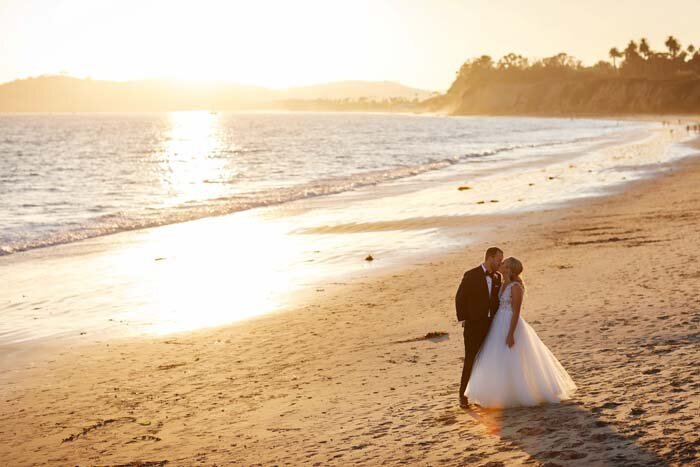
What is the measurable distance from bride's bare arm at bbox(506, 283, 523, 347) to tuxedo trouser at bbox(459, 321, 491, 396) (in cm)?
31

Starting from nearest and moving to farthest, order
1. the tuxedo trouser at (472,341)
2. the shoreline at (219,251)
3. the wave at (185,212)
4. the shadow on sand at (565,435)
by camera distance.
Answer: the shadow on sand at (565,435)
the tuxedo trouser at (472,341)
the shoreline at (219,251)
the wave at (185,212)

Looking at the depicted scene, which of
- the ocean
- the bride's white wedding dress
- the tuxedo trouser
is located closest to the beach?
the bride's white wedding dress

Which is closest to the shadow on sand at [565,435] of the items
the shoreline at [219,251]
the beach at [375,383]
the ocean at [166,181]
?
the beach at [375,383]

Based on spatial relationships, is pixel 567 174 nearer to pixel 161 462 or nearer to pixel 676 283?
pixel 676 283

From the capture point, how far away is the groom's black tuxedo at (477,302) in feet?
29.4

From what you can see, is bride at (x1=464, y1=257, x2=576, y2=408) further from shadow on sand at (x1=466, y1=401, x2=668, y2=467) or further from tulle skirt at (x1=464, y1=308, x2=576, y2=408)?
shadow on sand at (x1=466, y1=401, x2=668, y2=467)

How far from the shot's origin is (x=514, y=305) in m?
8.82

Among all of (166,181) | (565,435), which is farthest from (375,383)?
(166,181)

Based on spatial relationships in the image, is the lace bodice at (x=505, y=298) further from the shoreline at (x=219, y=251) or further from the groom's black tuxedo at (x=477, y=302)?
the shoreline at (x=219, y=251)

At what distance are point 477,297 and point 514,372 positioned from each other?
94 centimetres

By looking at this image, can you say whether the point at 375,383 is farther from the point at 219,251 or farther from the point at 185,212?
the point at 185,212

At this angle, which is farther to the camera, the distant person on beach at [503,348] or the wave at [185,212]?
the wave at [185,212]

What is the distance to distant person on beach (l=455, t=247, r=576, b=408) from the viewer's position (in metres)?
8.95

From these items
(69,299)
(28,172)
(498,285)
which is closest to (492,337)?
(498,285)
